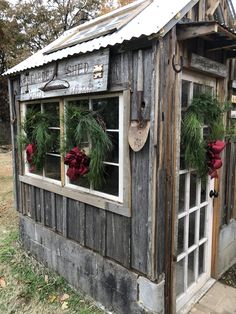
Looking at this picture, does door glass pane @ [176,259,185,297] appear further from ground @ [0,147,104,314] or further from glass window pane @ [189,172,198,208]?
ground @ [0,147,104,314]

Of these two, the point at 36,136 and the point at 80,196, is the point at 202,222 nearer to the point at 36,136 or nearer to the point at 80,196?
the point at 80,196

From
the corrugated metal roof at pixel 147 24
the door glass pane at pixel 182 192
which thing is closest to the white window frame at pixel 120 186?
the corrugated metal roof at pixel 147 24

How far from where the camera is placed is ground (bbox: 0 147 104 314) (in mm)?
3016

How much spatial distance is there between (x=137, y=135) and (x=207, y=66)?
1071 mm

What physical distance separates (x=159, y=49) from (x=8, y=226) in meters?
4.33

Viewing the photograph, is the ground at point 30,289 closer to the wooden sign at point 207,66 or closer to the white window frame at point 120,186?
the white window frame at point 120,186

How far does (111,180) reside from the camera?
273cm

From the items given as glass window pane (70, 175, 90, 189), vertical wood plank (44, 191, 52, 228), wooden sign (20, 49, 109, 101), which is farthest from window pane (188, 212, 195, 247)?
vertical wood plank (44, 191, 52, 228)

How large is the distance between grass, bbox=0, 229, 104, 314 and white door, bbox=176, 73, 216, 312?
1.01m

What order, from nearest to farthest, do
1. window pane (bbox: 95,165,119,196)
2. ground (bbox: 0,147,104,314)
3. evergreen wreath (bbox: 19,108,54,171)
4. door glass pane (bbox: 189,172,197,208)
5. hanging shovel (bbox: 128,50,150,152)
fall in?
hanging shovel (bbox: 128,50,150,152) → window pane (bbox: 95,165,119,196) → door glass pane (bbox: 189,172,197,208) → ground (bbox: 0,147,104,314) → evergreen wreath (bbox: 19,108,54,171)

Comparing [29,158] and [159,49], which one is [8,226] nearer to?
[29,158]

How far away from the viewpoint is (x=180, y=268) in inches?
115

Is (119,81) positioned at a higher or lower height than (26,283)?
higher

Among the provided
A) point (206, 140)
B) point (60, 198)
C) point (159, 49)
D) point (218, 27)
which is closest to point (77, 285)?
point (60, 198)
